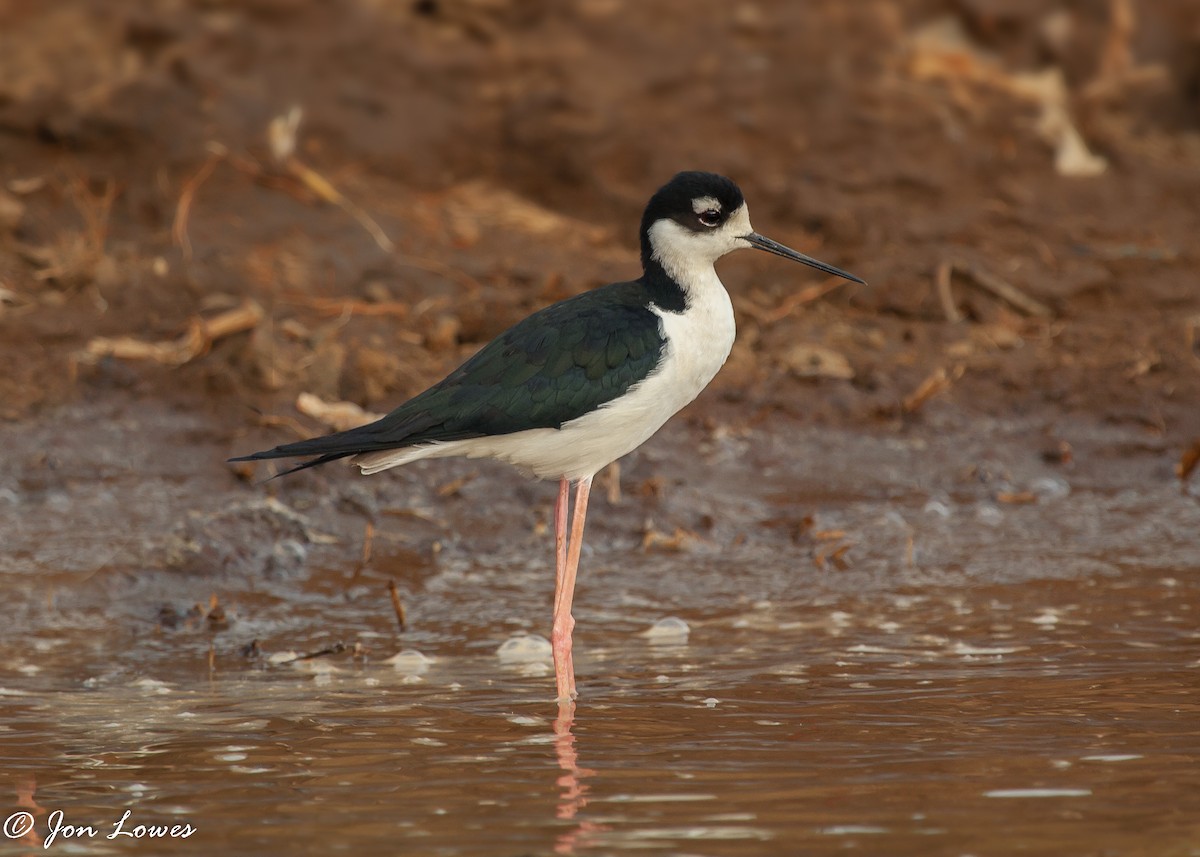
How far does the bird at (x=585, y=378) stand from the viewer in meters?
4.95

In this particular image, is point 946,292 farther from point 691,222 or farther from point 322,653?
point 322,653

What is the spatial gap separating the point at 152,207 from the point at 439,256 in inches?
51.1

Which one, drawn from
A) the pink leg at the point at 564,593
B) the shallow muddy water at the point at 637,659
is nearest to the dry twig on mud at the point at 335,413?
the shallow muddy water at the point at 637,659

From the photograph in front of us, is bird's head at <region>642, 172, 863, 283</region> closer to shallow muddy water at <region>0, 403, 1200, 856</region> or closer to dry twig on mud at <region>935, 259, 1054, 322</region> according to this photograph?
shallow muddy water at <region>0, 403, 1200, 856</region>

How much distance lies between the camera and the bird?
4949 mm

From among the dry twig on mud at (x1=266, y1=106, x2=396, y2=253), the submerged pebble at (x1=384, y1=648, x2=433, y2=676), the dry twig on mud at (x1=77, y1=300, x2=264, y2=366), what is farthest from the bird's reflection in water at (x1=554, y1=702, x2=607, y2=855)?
the dry twig on mud at (x1=266, y1=106, x2=396, y2=253)

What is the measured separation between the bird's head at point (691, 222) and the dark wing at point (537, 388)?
0.90 feet

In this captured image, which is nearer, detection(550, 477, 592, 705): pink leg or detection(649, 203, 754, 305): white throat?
detection(550, 477, 592, 705): pink leg

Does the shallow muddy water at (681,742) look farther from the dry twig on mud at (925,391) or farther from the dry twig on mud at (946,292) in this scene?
the dry twig on mud at (946,292)

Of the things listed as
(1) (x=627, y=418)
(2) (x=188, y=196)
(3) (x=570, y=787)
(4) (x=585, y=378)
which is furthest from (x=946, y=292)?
(3) (x=570, y=787)

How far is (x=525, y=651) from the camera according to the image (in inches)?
205

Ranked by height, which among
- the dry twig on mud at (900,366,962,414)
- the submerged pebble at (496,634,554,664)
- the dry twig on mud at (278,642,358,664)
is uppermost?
the dry twig on mud at (900,366,962,414)

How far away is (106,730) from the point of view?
430cm

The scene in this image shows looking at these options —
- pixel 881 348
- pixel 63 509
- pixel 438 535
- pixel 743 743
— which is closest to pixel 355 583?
pixel 438 535
